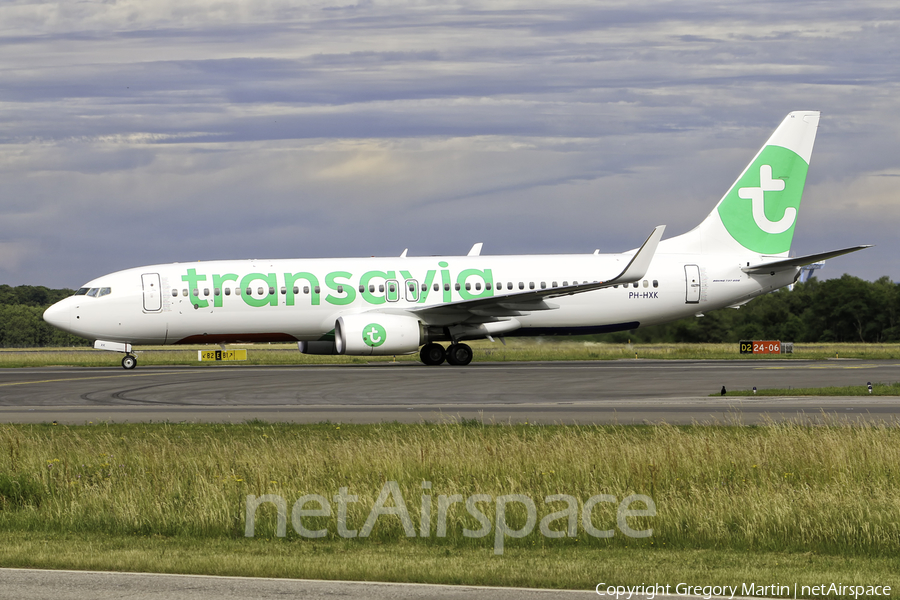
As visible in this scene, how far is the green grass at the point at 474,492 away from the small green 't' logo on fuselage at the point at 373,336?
17319 millimetres

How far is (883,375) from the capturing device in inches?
1168

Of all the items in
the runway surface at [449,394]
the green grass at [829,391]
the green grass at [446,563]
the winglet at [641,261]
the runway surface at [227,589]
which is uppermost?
the winglet at [641,261]

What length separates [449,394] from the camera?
82.4 feet

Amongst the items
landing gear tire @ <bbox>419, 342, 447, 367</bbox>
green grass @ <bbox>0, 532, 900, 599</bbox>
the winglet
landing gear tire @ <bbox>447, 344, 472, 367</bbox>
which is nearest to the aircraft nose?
landing gear tire @ <bbox>419, 342, 447, 367</bbox>

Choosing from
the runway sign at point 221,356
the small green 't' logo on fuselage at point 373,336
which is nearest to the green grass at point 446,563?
the small green 't' logo on fuselage at point 373,336

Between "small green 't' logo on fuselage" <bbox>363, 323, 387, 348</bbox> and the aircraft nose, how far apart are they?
1190 cm

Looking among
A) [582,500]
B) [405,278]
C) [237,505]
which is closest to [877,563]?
[582,500]

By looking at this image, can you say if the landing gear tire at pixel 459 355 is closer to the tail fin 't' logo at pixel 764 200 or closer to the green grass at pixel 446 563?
the tail fin 't' logo at pixel 764 200

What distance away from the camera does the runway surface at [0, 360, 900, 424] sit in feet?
66.6

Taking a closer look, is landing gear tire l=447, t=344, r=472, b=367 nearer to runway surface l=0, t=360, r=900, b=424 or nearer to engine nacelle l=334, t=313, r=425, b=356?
runway surface l=0, t=360, r=900, b=424

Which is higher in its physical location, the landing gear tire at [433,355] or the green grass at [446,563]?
the landing gear tire at [433,355]

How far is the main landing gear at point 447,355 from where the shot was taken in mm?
37219

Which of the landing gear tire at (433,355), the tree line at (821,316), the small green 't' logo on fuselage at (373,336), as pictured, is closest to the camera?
the small green 't' logo on fuselage at (373,336)

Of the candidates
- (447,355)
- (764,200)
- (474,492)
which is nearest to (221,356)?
(447,355)
